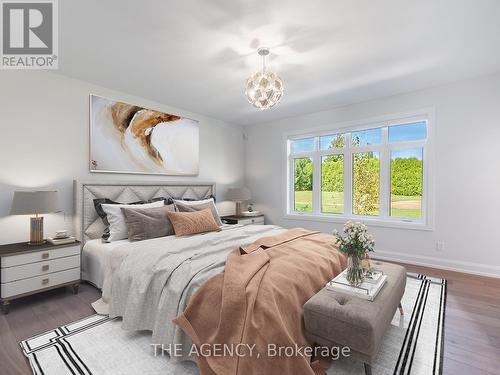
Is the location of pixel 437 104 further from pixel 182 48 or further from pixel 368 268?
pixel 182 48

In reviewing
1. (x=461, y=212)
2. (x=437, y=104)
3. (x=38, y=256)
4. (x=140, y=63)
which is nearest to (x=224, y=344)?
(x=38, y=256)

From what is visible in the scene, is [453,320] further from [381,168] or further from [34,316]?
[34,316]

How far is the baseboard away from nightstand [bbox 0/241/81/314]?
4199mm

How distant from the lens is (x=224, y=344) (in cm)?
146

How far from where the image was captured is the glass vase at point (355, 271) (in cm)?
182

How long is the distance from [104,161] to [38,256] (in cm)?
140

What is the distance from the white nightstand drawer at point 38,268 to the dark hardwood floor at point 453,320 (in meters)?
0.32

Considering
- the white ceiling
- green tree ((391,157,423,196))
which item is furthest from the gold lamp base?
green tree ((391,157,423,196))

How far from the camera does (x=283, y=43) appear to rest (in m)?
2.44

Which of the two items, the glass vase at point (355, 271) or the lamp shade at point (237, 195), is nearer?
the glass vase at point (355, 271)

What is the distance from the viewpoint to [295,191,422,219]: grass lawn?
12.6ft

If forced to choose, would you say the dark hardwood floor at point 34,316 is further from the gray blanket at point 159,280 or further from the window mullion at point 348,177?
the window mullion at point 348,177

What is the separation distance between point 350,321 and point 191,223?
2.06m

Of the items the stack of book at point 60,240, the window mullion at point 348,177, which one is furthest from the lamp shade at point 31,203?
the window mullion at point 348,177
